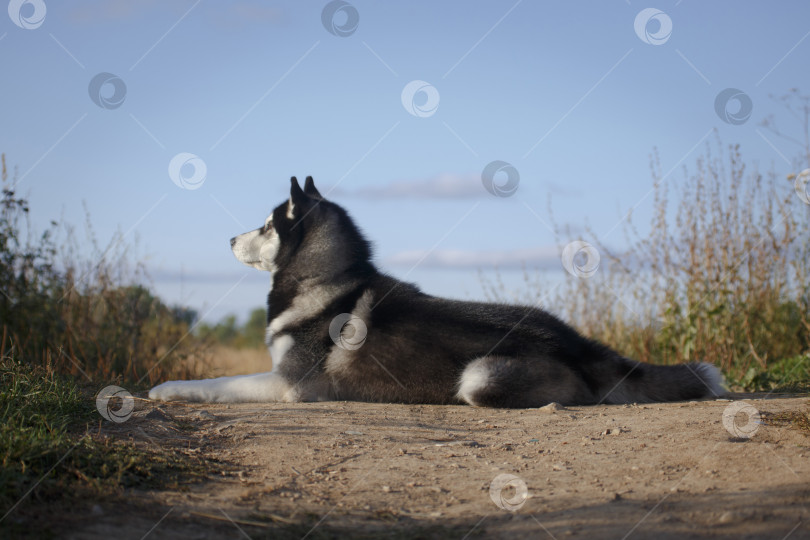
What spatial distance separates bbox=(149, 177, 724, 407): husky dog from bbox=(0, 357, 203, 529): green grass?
53.4 inches

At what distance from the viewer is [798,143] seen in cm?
932

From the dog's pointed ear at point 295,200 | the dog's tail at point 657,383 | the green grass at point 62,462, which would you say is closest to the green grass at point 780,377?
the dog's tail at point 657,383

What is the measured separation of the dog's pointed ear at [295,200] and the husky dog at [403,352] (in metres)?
0.01

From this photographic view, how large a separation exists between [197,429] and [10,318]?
4595 millimetres

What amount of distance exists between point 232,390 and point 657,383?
3.59 metres

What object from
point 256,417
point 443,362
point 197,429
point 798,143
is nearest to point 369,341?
point 443,362

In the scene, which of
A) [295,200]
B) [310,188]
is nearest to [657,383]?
[295,200]

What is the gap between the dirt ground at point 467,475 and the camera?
9.69 ft

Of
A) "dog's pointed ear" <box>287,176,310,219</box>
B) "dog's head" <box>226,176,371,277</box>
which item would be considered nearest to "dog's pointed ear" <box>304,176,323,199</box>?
"dog's head" <box>226,176,371,277</box>

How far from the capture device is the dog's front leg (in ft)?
18.2

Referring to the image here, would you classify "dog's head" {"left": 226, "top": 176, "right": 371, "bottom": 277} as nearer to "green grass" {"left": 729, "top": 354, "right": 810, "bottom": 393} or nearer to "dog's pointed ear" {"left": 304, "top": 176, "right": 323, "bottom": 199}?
"dog's pointed ear" {"left": 304, "top": 176, "right": 323, "bottom": 199}

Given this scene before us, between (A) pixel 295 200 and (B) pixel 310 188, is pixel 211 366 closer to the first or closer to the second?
(B) pixel 310 188

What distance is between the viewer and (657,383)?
5.79 meters

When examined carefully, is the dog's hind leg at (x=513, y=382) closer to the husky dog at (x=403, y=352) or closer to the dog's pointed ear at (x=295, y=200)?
the husky dog at (x=403, y=352)
